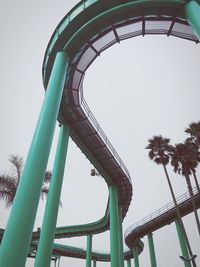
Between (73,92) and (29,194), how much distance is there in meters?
8.70

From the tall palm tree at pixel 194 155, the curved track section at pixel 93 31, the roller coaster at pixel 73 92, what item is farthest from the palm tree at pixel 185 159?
the curved track section at pixel 93 31

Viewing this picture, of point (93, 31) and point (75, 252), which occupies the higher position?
point (93, 31)

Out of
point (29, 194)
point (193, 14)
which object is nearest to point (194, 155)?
point (193, 14)

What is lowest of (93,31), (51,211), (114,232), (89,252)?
(51,211)

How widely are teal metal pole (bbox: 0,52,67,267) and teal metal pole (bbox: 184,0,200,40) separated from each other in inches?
245

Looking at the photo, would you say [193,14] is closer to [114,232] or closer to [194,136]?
[194,136]

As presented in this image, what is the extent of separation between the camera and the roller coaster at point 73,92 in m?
5.82

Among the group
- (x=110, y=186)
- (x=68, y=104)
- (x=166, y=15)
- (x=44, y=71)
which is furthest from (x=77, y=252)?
(x=166, y=15)

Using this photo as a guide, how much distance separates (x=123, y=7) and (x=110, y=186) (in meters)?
16.2

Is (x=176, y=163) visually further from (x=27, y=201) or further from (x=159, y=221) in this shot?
(x=27, y=201)

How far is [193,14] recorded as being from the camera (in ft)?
28.5

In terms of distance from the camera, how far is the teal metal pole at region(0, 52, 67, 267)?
5.20m

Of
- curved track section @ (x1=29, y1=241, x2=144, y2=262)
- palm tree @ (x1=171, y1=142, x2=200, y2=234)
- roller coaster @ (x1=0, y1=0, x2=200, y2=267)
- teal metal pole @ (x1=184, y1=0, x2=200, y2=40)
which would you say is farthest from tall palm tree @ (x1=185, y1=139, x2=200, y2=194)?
curved track section @ (x1=29, y1=241, x2=144, y2=262)

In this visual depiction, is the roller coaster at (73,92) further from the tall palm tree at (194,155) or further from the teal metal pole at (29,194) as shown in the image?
the tall palm tree at (194,155)
